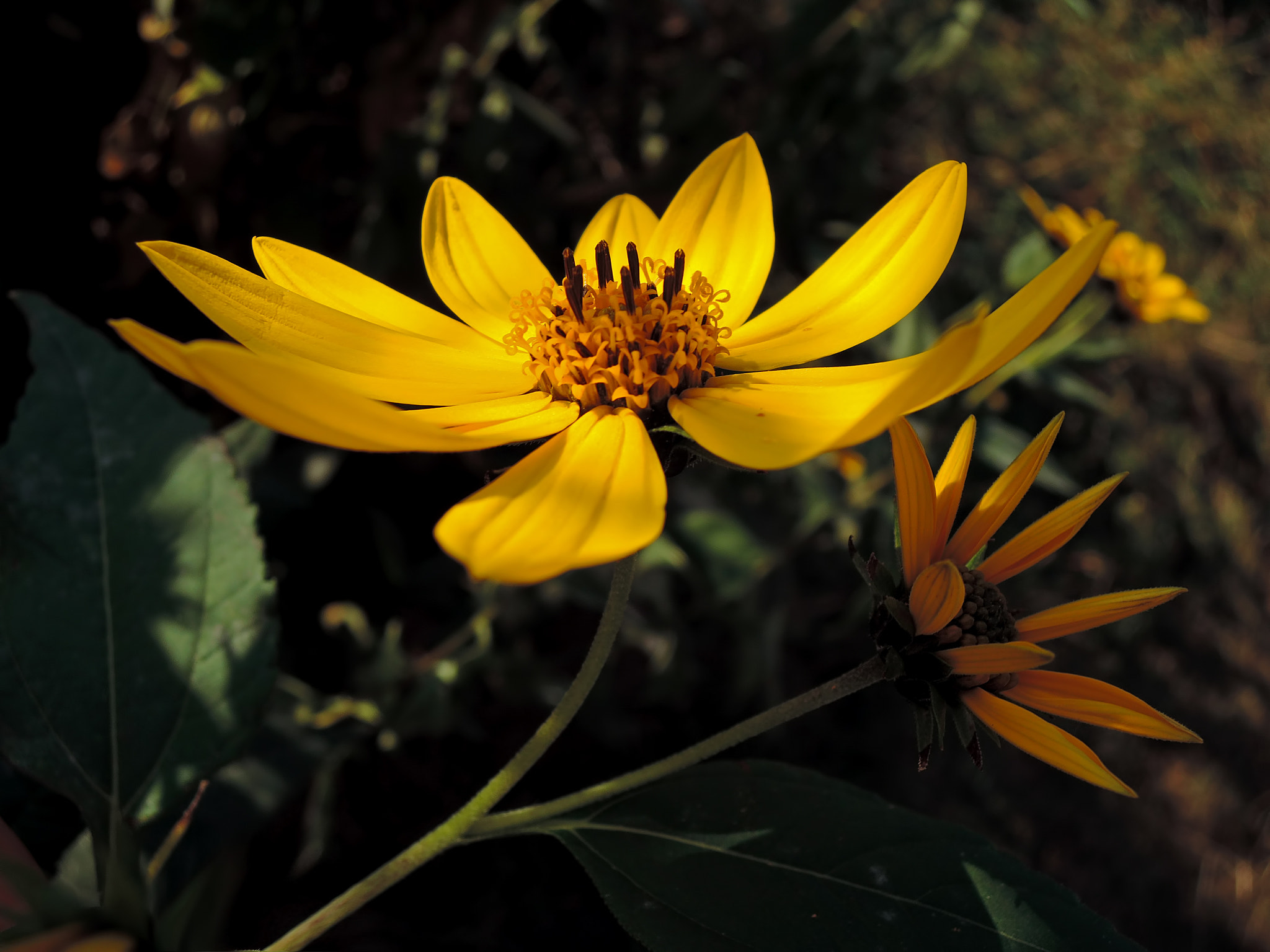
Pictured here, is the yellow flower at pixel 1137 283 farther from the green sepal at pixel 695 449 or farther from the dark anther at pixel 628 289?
the green sepal at pixel 695 449

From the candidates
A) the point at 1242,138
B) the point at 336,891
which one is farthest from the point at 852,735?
the point at 1242,138

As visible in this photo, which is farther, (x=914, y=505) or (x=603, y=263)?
(x=603, y=263)

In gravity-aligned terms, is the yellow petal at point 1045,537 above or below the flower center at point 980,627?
above

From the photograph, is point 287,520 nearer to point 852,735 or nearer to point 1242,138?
point 852,735

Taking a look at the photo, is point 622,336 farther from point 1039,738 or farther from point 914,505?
point 1039,738

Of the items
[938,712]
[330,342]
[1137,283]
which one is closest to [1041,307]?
[938,712]

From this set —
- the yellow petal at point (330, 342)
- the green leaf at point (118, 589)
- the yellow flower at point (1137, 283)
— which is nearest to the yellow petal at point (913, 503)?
the yellow petal at point (330, 342)
